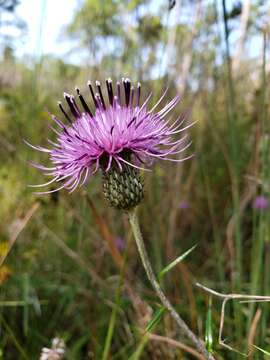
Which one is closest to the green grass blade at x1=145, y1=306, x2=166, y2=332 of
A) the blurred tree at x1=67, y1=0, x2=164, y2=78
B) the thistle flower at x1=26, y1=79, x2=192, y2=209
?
the thistle flower at x1=26, y1=79, x2=192, y2=209

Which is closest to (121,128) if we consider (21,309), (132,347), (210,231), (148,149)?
(148,149)

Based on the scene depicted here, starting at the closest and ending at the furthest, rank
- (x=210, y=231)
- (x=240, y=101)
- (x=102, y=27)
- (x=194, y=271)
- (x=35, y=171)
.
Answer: (x=102, y=27), (x=194, y=271), (x=35, y=171), (x=210, y=231), (x=240, y=101)

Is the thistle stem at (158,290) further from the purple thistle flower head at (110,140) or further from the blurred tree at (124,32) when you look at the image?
the blurred tree at (124,32)

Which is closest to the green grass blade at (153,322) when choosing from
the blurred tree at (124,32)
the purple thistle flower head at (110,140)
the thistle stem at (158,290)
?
the thistle stem at (158,290)

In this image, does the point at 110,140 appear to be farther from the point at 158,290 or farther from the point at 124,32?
the point at 124,32

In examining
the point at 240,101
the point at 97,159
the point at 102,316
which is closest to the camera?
the point at 97,159

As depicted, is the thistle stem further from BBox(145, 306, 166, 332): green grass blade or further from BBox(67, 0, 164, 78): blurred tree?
BBox(67, 0, 164, 78): blurred tree

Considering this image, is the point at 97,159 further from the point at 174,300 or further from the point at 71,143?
the point at 174,300
